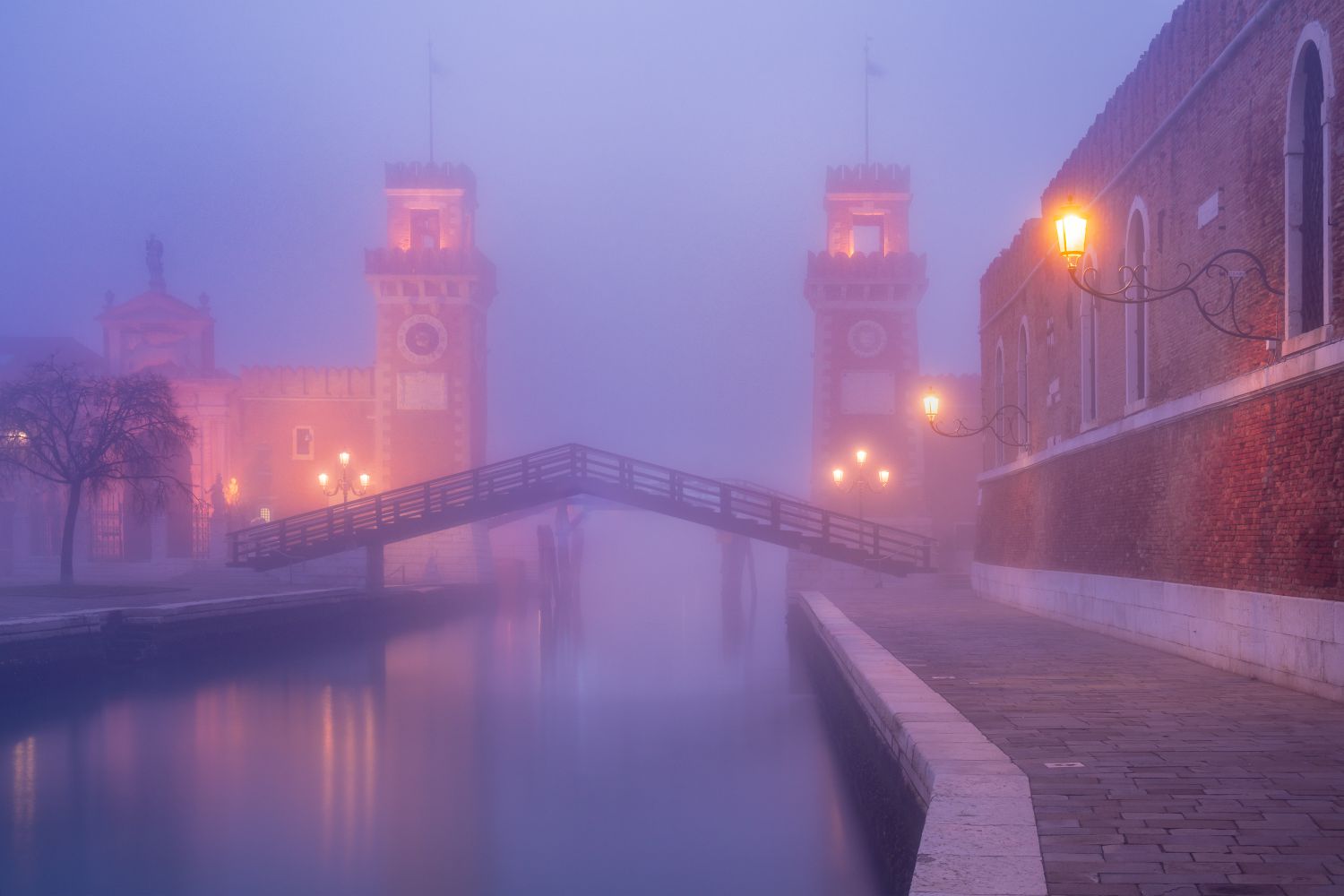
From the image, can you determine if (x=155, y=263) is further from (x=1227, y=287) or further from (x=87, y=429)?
(x=1227, y=287)

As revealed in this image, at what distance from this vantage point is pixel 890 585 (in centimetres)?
3184

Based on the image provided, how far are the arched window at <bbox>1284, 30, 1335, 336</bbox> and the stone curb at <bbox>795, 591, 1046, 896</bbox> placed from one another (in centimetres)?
413

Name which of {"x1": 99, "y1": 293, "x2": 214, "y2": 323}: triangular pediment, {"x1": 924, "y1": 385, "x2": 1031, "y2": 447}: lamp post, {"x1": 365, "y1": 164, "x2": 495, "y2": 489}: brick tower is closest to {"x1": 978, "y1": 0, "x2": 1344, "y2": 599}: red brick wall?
{"x1": 924, "y1": 385, "x2": 1031, "y2": 447}: lamp post

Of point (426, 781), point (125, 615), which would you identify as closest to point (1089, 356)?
point (426, 781)

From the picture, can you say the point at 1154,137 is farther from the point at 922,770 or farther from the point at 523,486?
the point at 523,486

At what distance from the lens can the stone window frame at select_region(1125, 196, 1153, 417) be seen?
14.2m

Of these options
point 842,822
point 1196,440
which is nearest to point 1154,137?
point 1196,440

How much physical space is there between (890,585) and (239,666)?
1712cm

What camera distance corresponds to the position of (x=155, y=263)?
4925cm

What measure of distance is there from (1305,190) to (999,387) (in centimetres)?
1476

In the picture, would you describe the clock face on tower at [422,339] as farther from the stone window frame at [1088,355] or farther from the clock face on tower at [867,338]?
the stone window frame at [1088,355]

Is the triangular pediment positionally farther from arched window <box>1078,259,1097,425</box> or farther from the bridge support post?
arched window <box>1078,259,1097,425</box>

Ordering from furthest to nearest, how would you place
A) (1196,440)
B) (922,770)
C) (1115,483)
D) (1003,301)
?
(1003,301), (1115,483), (1196,440), (922,770)

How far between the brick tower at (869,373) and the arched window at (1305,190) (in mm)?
29922
